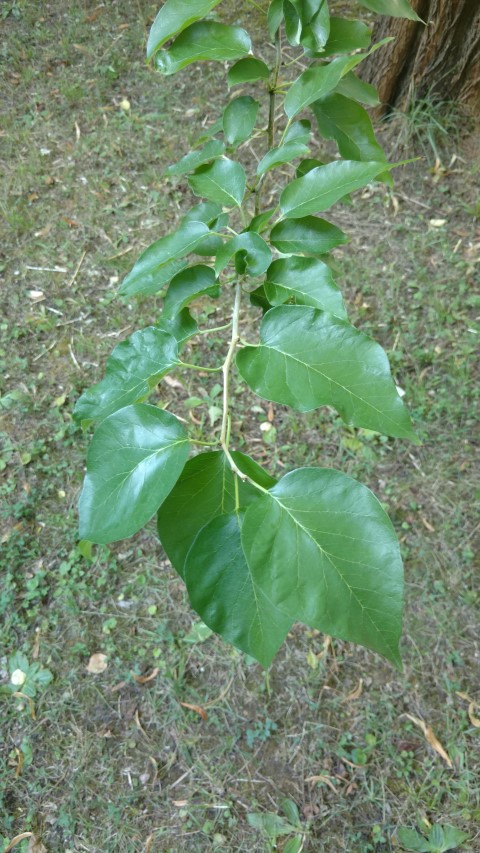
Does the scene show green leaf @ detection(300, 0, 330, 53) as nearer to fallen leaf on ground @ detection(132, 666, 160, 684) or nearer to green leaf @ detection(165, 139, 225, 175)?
green leaf @ detection(165, 139, 225, 175)

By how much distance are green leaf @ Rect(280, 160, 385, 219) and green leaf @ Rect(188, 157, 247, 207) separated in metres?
0.09

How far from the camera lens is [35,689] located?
1989mm

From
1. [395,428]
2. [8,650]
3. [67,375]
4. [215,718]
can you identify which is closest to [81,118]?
[67,375]

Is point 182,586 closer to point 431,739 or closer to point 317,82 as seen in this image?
point 431,739

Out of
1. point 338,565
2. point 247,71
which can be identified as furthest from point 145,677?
point 247,71

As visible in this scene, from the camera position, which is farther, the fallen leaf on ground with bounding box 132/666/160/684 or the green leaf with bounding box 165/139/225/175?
the fallen leaf on ground with bounding box 132/666/160/684

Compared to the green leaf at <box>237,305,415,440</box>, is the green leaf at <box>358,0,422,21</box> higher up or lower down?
higher up

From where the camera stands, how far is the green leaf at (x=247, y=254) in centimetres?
78

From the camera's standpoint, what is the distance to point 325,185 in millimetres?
797

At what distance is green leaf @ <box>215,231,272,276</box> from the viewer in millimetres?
782

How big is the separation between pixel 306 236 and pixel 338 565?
1.55 feet

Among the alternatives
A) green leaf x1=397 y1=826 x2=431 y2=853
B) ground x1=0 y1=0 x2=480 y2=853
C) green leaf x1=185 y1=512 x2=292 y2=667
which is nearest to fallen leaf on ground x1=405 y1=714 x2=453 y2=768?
ground x1=0 y1=0 x2=480 y2=853

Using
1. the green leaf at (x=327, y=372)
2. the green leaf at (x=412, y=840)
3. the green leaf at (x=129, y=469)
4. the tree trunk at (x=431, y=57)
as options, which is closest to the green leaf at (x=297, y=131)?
the green leaf at (x=327, y=372)

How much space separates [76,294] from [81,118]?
1.07 meters
